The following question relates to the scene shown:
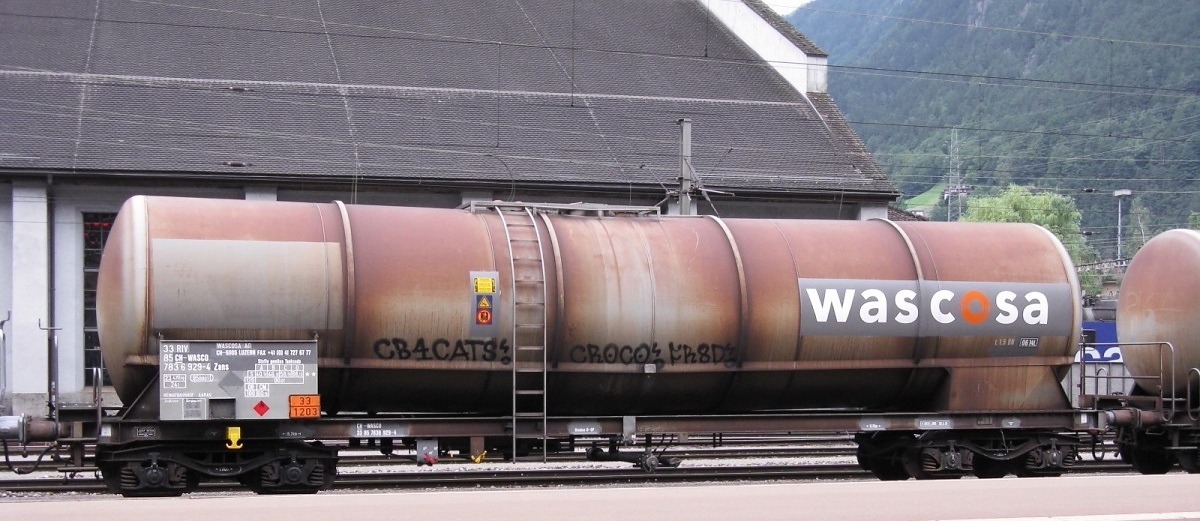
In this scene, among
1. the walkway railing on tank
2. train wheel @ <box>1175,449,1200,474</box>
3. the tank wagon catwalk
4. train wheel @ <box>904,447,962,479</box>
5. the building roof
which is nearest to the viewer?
the tank wagon catwalk

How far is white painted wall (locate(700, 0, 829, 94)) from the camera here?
105ft

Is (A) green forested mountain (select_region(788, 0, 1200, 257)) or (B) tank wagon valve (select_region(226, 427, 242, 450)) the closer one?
(B) tank wagon valve (select_region(226, 427, 242, 450))

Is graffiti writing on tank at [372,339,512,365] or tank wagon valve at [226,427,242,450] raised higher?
graffiti writing on tank at [372,339,512,365]

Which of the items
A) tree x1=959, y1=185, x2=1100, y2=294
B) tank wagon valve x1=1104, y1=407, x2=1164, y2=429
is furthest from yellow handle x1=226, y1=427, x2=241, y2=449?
tree x1=959, y1=185, x2=1100, y2=294

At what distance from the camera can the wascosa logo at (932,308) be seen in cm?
1280

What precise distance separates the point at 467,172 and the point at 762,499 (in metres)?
18.5

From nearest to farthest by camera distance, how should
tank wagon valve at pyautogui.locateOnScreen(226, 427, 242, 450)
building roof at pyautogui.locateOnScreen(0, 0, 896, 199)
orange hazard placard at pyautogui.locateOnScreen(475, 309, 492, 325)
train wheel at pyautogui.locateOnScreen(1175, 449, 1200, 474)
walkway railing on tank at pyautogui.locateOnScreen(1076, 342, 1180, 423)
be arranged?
tank wagon valve at pyautogui.locateOnScreen(226, 427, 242, 450)
orange hazard placard at pyautogui.locateOnScreen(475, 309, 492, 325)
walkway railing on tank at pyautogui.locateOnScreen(1076, 342, 1180, 423)
train wheel at pyautogui.locateOnScreen(1175, 449, 1200, 474)
building roof at pyautogui.locateOnScreen(0, 0, 896, 199)

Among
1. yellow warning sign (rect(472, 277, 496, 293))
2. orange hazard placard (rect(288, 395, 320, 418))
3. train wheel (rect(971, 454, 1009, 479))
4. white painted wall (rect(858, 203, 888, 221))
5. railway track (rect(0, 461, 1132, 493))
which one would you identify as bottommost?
railway track (rect(0, 461, 1132, 493))

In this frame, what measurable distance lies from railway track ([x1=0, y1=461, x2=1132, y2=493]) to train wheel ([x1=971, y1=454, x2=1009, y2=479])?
4.27 feet

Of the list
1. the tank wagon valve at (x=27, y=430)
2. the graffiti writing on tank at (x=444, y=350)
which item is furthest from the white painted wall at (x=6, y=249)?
the graffiti writing on tank at (x=444, y=350)

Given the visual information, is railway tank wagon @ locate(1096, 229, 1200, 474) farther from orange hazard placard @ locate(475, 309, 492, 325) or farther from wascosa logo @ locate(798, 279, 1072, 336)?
orange hazard placard @ locate(475, 309, 492, 325)

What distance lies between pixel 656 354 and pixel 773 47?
22250mm

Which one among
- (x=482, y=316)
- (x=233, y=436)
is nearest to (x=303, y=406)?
(x=233, y=436)

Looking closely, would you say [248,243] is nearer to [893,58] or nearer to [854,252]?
[854,252]
